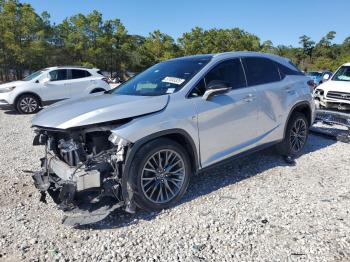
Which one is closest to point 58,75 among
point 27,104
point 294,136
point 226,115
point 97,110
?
point 27,104

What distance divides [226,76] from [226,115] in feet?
2.15

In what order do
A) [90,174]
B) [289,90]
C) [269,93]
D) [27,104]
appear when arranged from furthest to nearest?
[27,104] → [289,90] → [269,93] → [90,174]

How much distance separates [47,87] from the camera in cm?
1292

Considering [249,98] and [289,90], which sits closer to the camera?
[249,98]

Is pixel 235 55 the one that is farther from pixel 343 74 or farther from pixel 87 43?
pixel 87 43

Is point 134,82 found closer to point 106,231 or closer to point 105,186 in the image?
point 105,186

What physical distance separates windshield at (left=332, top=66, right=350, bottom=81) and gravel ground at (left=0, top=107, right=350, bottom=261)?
533cm

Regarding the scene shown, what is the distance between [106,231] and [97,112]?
4.23 feet

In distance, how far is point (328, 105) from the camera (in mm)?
9094

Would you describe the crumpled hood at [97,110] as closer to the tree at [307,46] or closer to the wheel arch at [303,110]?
the wheel arch at [303,110]

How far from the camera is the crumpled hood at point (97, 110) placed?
3.67 metres

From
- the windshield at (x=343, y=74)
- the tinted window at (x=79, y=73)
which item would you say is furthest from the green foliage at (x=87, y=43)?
the windshield at (x=343, y=74)

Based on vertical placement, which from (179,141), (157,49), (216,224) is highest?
(157,49)

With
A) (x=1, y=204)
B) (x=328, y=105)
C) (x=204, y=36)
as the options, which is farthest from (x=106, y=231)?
(x=204, y=36)
